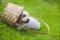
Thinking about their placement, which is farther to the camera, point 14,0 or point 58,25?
point 14,0

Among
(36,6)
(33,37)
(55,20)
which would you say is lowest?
(33,37)

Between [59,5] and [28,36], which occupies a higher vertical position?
[59,5]

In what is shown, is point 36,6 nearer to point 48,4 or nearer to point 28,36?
point 48,4

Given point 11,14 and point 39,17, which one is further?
point 39,17

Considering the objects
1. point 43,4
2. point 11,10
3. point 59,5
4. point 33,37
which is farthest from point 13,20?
point 59,5

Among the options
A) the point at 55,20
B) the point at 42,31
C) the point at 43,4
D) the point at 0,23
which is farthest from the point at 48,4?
the point at 0,23

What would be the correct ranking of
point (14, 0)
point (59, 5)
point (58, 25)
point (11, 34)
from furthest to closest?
point (59, 5) < point (14, 0) < point (58, 25) < point (11, 34)

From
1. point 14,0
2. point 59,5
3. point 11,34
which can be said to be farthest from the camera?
point 59,5
